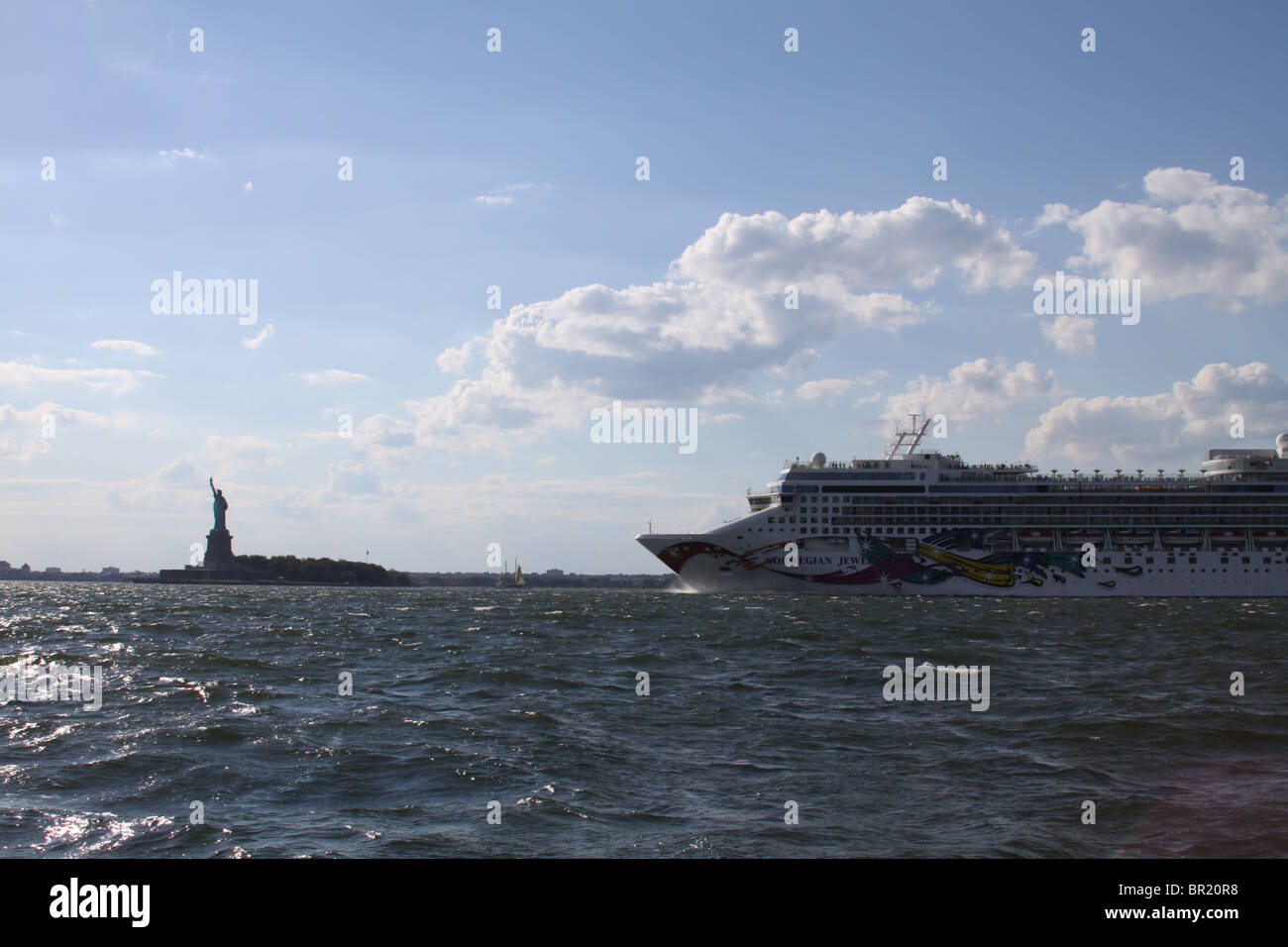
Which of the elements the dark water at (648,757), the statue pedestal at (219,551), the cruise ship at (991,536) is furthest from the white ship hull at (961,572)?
the statue pedestal at (219,551)

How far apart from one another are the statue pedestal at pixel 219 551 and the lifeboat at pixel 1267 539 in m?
180

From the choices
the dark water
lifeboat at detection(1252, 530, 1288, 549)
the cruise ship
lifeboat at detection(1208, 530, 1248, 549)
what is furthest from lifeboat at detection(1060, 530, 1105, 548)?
the dark water

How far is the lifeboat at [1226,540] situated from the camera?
9525 cm

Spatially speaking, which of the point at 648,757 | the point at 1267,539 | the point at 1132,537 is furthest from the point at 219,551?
the point at 648,757

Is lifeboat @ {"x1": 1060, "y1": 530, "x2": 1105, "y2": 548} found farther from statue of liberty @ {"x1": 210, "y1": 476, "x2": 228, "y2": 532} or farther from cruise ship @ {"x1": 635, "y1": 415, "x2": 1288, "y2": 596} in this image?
statue of liberty @ {"x1": 210, "y1": 476, "x2": 228, "y2": 532}

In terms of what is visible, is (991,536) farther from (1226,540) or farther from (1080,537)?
(1226,540)

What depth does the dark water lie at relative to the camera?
40.3 feet

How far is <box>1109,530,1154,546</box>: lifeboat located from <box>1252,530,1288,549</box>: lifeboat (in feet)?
35.3

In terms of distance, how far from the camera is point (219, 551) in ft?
634
